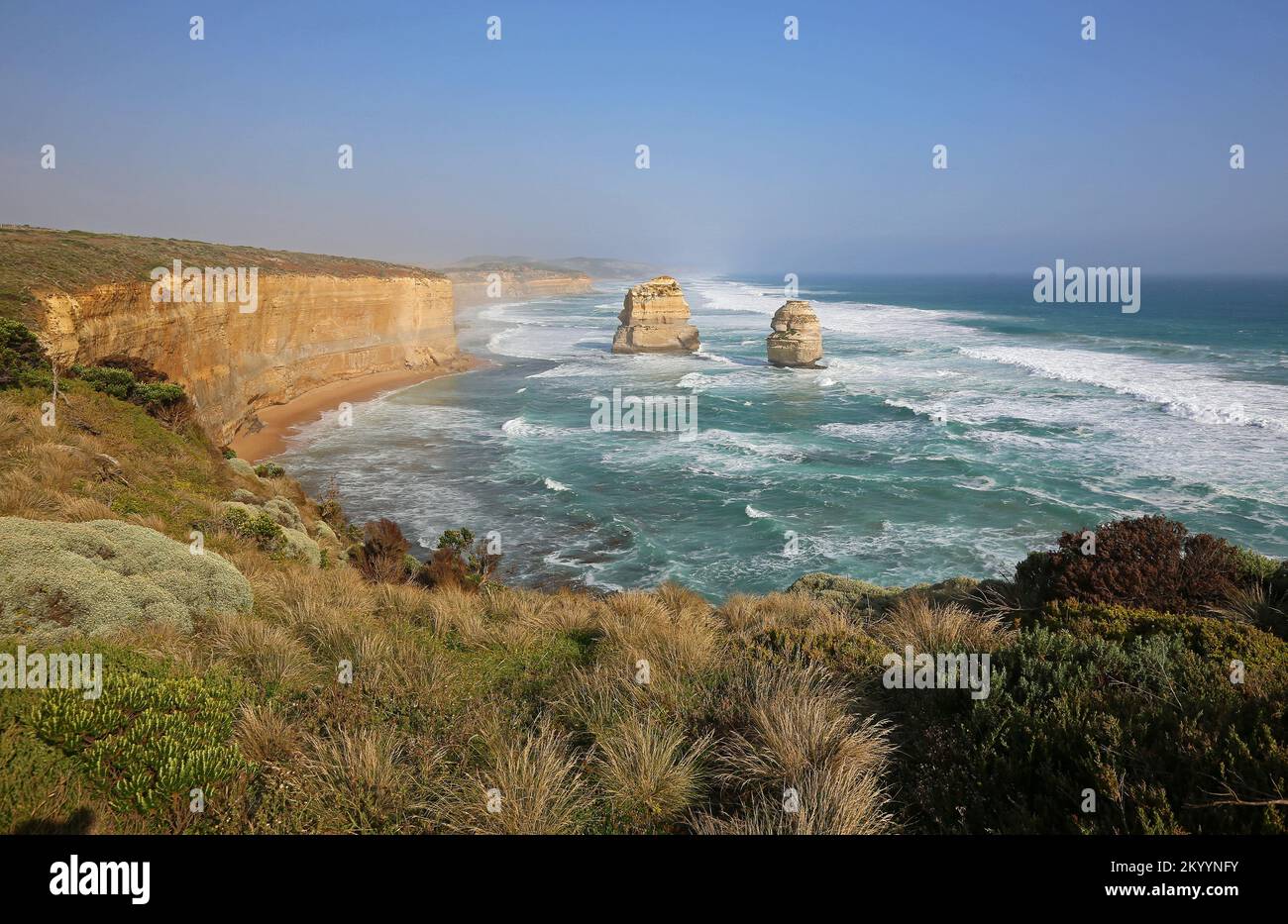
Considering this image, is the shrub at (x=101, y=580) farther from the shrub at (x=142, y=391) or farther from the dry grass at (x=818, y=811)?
the shrub at (x=142, y=391)

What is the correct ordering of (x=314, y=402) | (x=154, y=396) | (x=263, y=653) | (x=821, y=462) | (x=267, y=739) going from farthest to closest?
(x=314, y=402), (x=821, y=462), (x=154, y=396), (x=263, y=653), (x=267, y=739)

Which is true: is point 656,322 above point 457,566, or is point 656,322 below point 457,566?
above

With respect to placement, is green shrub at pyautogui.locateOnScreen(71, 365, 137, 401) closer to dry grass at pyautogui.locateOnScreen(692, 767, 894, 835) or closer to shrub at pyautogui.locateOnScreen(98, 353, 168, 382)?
shrub at pyautogui.locateOnScreen(98, 353, 168, 382)

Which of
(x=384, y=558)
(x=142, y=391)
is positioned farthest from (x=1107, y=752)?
(x=142, y=391)

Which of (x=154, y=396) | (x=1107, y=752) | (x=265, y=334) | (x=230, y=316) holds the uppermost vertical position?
(x=230, y=316)

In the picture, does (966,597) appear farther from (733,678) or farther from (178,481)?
(178,481)

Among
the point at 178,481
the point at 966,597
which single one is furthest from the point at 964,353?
the point at 178,481

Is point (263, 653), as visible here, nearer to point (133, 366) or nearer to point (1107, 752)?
point (1107, 752)
